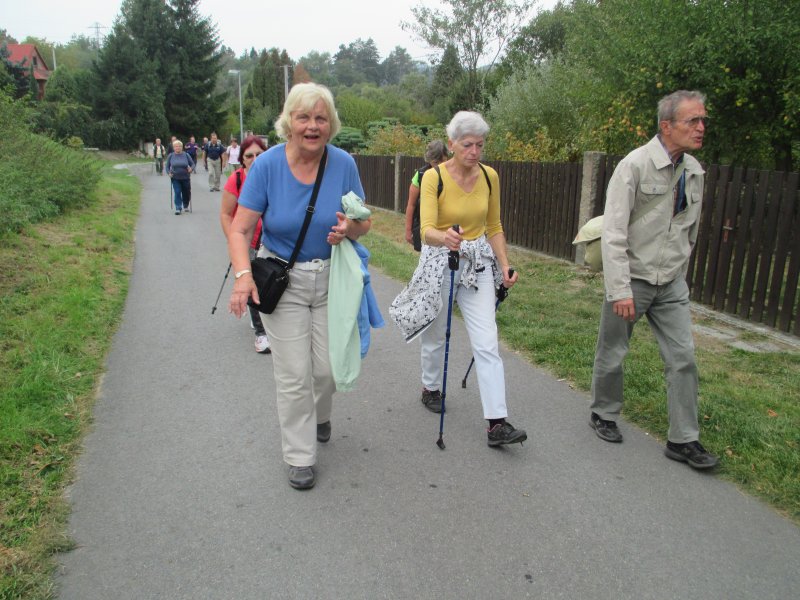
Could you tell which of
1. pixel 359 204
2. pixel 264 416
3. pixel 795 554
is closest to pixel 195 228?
pixel 264 416

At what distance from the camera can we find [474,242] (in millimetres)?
4184

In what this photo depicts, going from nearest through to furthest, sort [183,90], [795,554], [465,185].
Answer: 1. [795,554]
2. [465,185]
3. [183,90]

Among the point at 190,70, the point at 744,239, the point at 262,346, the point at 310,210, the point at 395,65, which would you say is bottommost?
the point at 262,346

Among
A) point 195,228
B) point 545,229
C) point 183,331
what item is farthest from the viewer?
point 195,228

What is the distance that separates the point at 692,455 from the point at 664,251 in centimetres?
118

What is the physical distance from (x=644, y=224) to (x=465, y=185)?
3.57 ft

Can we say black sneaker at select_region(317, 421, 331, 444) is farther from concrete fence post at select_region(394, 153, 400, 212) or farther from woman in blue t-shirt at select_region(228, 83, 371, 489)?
concrete fence post at select_region(394, 153, 400, 212)

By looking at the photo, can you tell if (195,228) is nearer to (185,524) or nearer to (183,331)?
(183,331)

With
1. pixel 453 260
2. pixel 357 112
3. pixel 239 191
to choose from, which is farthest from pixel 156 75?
pixel 453 260

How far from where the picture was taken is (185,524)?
3.22 meters

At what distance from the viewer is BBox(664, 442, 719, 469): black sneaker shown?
3791 mm

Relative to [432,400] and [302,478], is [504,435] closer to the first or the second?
[432,400]

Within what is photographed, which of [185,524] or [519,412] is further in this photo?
[519,412]

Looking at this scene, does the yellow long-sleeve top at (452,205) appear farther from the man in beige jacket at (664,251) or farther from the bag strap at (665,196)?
the bag strap at (665,196)
